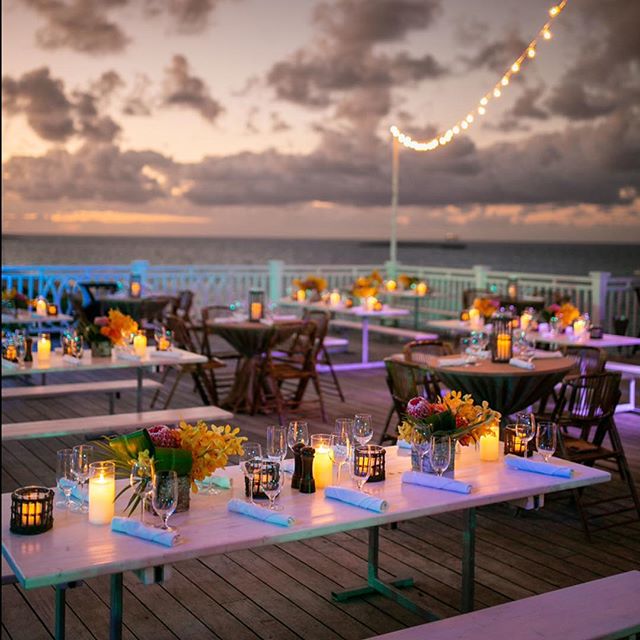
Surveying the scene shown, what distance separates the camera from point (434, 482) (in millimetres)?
3430

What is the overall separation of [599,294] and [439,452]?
978cm

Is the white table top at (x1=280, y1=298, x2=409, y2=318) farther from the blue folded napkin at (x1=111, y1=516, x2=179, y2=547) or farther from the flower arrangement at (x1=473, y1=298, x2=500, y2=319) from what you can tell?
the blue folded napkin at (x1=111, y1=516, x2=179, y2=547)

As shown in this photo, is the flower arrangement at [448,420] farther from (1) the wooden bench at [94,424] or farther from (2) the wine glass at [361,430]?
(1) the wooden bench at [94,424]

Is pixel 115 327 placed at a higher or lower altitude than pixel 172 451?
higher

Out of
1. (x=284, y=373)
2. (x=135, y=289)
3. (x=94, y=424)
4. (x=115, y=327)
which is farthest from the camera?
(x=135, y=289)

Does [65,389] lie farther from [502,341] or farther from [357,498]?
[357,498]

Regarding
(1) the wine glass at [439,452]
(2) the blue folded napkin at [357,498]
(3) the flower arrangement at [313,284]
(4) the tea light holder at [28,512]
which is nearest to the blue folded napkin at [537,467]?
(1) the wine glass at [439,452]

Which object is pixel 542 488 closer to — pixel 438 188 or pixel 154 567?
pixel 154 567

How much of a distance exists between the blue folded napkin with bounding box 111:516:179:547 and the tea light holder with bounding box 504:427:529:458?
157cm

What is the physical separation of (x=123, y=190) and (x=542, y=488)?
754 inches

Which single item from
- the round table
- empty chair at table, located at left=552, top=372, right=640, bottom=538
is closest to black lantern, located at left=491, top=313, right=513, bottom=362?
the round table

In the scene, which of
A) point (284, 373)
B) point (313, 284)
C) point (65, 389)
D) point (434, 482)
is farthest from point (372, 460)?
point (313, 284)

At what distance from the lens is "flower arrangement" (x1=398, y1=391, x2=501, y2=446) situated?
141 inches

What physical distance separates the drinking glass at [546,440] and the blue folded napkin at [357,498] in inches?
33.8
